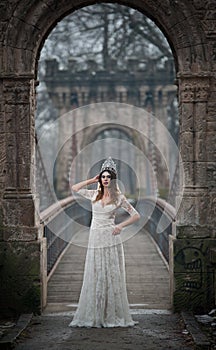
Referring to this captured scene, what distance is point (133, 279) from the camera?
1107 centimetres

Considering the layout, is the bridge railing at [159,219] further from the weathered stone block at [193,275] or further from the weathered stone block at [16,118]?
the weathered stone block at [16,118]

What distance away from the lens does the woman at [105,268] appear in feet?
25.6

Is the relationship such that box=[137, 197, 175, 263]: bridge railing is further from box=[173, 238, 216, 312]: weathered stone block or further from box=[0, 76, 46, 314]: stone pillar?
box=[0, 76, 46, 314]: stone pillar

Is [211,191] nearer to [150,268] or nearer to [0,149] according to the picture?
[0,149]

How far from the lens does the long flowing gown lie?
779 cm

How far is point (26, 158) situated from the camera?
870 centimetres

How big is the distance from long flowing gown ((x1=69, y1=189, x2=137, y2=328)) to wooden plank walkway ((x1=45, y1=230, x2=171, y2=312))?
118 cm

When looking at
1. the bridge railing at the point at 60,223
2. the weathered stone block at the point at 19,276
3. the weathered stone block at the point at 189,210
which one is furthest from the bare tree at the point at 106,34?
the weathered stone block at the point at 19,276

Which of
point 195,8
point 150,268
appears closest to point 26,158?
point 195,8

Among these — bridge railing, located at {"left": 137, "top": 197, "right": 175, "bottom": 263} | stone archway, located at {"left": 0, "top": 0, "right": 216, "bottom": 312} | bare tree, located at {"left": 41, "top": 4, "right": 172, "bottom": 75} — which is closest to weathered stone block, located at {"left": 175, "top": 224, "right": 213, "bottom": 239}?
stone archway, located at {"left": 0, "top": 0, "right": 216, "bottom": 312}

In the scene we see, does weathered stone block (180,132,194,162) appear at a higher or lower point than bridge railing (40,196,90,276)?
higher

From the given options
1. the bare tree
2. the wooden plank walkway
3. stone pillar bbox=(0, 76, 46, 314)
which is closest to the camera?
stone pillar bbox=(0, 76, 46, 314)

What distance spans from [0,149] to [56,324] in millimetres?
2363

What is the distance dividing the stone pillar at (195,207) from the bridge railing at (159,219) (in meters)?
1.57
